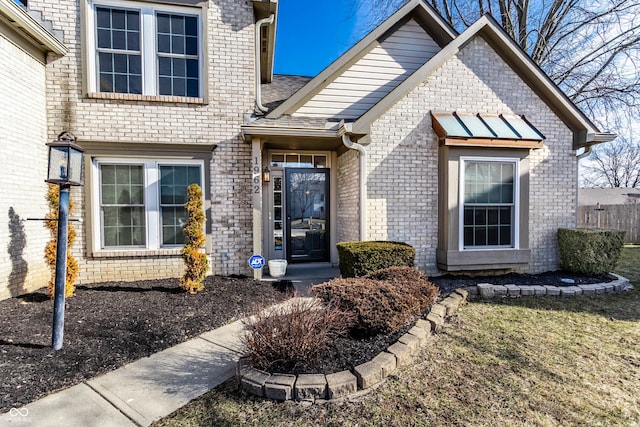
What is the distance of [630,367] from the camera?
3.35 m

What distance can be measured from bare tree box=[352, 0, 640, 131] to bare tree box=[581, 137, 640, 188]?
2636cm

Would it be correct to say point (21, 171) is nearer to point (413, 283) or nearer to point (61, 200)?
point (61, 200)

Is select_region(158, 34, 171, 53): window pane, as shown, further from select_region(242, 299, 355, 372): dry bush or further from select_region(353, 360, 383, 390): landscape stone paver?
select_region(353, 360, 383, 390): landscape stone paver

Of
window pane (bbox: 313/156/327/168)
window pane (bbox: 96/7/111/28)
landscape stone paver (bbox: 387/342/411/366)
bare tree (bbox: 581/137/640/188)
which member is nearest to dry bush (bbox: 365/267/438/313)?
landscape stone paver (bbox: 387/342/411/366)

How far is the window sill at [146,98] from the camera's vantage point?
6.30m

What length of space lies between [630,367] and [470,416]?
7.33 ft

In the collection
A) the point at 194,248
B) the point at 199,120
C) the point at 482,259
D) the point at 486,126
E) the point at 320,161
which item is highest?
the point at 199,120

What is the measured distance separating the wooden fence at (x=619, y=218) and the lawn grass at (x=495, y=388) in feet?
43.6

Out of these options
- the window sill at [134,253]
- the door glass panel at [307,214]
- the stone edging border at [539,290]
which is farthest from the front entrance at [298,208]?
the stone edging border at [539,290]

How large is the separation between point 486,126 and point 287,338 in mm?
6070

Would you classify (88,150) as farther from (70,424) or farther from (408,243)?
(408,243)

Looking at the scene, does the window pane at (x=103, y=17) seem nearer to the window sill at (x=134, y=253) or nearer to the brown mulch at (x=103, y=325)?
the window sill at (x=134, y=253)

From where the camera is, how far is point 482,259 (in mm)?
6660

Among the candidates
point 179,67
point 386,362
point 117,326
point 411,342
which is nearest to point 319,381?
point 386,362
